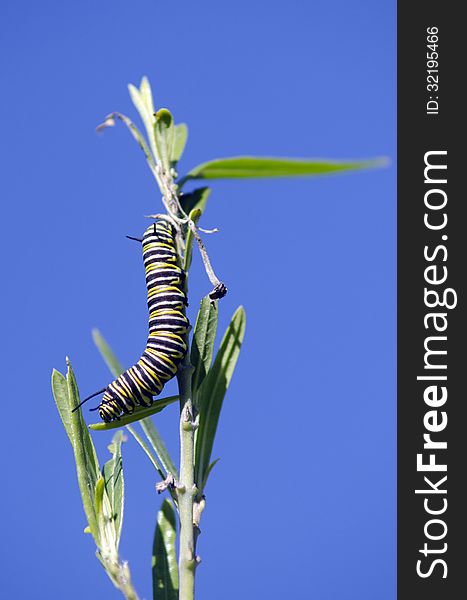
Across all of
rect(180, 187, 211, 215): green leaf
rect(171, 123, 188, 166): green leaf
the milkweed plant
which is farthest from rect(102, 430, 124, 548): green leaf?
rect(171, 123, 188, 166): green leaf

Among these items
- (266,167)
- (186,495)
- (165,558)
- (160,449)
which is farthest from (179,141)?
(165,558)

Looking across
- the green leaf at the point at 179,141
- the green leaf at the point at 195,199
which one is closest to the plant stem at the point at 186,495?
the green leaf at the point at 195,199

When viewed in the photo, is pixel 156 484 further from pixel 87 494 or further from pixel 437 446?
pixel 437 446

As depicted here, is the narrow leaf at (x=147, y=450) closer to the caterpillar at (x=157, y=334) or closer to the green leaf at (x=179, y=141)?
the caterpillar at (x=157, y=334)

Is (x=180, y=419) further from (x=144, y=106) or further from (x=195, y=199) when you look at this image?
(x=144, y=106)

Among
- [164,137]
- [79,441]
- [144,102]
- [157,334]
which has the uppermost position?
[144,102]

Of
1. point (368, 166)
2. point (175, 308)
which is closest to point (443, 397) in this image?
point (175, 308)
